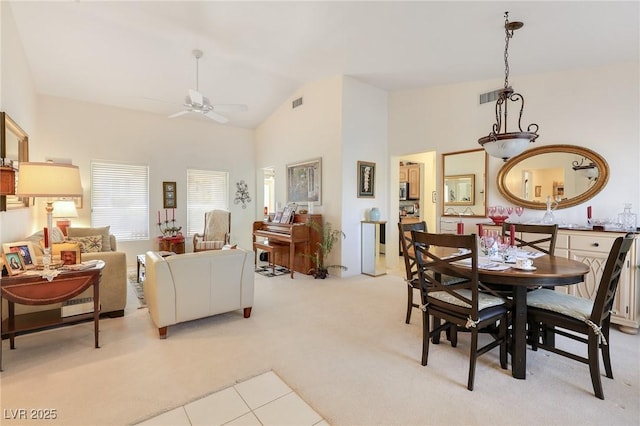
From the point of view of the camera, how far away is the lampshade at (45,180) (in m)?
2.33

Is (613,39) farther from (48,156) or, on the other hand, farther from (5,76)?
(48,156)

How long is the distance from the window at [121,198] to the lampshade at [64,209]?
1.89ft

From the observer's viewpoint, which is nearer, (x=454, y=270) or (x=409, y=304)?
(x=454, y=270)

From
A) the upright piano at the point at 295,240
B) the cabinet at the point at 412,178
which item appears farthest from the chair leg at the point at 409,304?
the cabinet at the point at 412,178

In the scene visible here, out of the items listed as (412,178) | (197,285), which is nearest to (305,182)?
(412,178)

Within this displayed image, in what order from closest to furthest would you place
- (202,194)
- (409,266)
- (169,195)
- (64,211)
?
1. (409,266)
2. (64,211)
3. (169,195)
4. (202,194)

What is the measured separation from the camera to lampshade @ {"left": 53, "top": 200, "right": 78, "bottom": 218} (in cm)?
482

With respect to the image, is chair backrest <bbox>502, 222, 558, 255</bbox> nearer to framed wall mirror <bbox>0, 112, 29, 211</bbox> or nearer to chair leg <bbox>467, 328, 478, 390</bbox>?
chair leg <bbox>467, 328, 478, 390</bbox>

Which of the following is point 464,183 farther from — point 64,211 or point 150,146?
point 64,211

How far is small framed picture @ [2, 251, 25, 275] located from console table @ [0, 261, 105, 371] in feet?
0.39

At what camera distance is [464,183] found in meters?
4.56

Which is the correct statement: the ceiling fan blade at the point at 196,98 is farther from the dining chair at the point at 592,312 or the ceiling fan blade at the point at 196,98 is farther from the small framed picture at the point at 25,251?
the dining chair at the point at 592,312

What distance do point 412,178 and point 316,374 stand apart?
18.8 feet

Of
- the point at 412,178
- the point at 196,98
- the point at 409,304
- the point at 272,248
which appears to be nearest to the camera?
the point at 409,304
